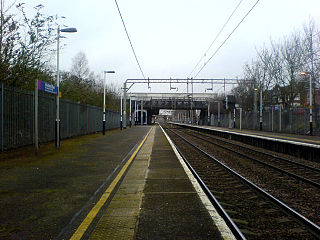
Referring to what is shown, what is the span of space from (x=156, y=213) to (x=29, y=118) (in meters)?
10.9

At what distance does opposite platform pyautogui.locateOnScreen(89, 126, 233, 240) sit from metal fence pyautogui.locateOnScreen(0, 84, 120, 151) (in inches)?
274

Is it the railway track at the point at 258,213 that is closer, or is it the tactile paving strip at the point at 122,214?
the tactile paving strip at the point at 122,214

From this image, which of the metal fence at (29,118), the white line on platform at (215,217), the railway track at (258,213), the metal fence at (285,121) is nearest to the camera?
the white line on platform at (215,217)

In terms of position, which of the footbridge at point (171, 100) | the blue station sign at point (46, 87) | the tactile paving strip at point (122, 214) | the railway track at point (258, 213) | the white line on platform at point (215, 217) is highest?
the footbridge at point (171, 100)

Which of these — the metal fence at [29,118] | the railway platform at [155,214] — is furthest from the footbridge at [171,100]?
the railway platform at [155,214]

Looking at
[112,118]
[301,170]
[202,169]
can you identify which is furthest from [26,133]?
[112,118]

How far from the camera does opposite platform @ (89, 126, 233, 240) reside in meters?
3.62

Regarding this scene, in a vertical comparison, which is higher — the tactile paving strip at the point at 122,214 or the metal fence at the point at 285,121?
the metal fence at the point at 285,121

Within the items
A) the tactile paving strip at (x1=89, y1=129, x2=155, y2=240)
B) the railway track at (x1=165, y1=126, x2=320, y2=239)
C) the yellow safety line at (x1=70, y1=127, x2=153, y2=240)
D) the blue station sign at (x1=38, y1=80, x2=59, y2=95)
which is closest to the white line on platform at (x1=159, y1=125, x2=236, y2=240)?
the railway track at (x1=165, y1=126, x2=320, y2=239)

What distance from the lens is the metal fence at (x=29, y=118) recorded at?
1118 centimetres

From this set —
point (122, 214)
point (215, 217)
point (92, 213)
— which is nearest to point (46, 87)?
point (92, 213)

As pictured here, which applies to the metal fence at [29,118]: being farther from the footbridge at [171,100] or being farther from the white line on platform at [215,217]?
the footbridge at [171,100]

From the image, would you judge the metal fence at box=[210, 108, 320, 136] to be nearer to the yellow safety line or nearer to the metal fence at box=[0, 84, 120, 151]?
the metal fence at box=[0, 84, 120, 151]

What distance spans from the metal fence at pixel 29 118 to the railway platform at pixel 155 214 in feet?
22.5
